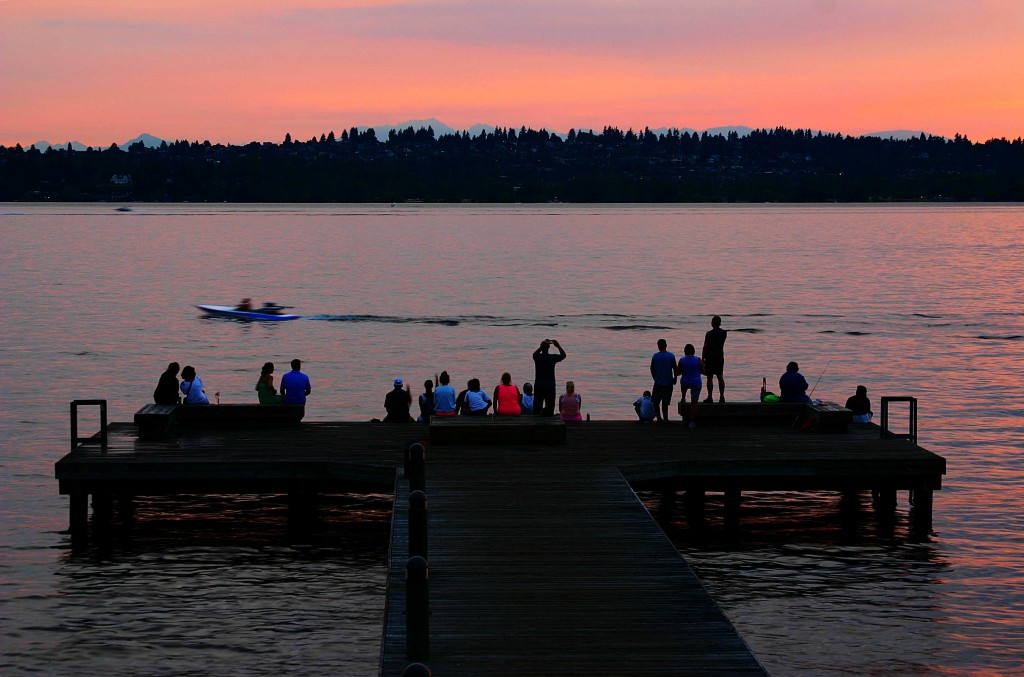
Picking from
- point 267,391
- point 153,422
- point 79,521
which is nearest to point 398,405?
point 267,391

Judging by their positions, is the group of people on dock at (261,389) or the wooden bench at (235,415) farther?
the group of people on dock at (261,389)

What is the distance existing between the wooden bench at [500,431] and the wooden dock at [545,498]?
15 cm

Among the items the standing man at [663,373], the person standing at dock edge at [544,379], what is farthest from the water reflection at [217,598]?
the standing man at [663,373]

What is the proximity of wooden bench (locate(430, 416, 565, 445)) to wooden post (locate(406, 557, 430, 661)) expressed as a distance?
10.7 metres

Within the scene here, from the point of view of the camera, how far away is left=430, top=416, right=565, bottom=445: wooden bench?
2469 centimetres

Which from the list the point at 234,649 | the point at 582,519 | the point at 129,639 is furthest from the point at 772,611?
the point at 129,639

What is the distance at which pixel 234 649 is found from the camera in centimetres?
1962

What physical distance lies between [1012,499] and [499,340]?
4408 cm

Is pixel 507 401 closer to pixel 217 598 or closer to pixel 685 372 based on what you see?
pixel 685 372

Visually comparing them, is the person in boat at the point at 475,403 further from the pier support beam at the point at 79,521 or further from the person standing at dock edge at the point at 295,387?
the pier support beam at the point at 79,521

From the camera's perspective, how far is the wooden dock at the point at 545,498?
14.3 m

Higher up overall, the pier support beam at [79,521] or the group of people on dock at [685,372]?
the group of people on dock at [685,372]

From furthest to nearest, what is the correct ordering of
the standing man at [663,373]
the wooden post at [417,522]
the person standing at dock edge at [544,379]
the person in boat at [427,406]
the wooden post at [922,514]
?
the person in boat at [427,406] < the standing man at [663,373] < the person standing at dock edge at [544,379] < the wooden post at [922,514] < the wooden post at [417,522]

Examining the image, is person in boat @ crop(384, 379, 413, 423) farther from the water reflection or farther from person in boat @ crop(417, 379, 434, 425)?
the water reflection
